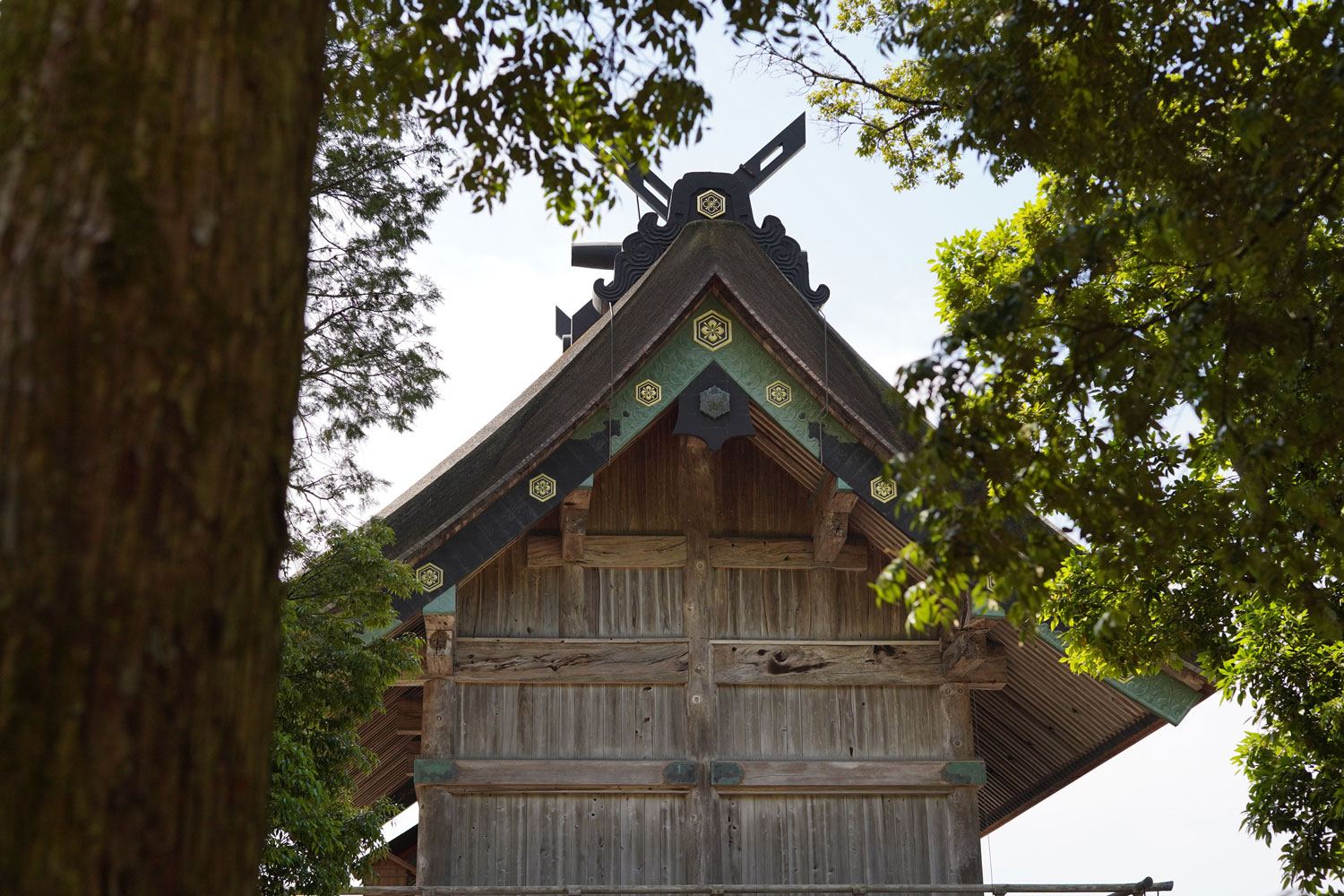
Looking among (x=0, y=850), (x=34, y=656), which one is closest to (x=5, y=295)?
(x=34, y=656)

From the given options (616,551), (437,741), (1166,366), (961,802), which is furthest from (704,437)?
(1166,366)

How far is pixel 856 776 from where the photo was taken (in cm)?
1114

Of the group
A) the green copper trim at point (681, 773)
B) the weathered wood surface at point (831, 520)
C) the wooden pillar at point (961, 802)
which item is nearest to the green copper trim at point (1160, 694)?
the wooden pillar at point (961, 802)

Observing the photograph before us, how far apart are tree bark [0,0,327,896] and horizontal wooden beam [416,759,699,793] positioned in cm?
868

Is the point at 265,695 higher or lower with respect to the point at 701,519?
lower

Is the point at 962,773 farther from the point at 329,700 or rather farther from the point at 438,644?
the point at 329,700

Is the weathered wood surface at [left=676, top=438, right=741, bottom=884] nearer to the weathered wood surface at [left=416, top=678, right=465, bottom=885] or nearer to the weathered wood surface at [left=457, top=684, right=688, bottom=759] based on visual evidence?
the weathered wood surface at [left=457, top=684, right=688, bottom=759]

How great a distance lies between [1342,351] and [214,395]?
5.26 meters

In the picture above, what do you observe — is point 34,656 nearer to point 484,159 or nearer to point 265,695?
point 265,695

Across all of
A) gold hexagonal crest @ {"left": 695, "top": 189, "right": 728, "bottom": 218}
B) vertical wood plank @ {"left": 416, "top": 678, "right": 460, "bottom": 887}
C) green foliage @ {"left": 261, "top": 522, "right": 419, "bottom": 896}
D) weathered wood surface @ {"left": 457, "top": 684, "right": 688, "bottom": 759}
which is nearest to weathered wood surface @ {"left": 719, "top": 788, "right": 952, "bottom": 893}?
weathered wood surface @ {"left": 457, "top": 684, "right": 688, "bottom": 759}

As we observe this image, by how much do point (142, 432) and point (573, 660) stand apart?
30.3 ft

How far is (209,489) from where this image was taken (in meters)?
2.33

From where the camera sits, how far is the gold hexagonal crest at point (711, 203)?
1364 centimetres

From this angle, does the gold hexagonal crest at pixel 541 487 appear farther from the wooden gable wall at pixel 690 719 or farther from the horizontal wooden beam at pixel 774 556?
the horizontal wooden beam at pixel 774 556
